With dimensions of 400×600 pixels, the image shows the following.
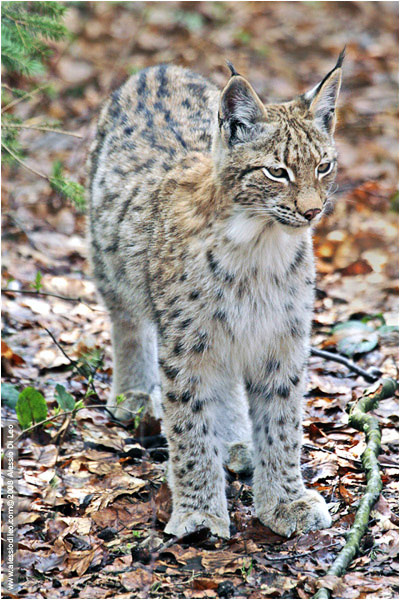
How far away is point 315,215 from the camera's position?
3.92m

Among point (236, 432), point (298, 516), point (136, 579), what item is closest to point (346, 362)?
point (236, 432)

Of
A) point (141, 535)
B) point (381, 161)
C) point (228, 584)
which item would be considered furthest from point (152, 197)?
point (381, 161)

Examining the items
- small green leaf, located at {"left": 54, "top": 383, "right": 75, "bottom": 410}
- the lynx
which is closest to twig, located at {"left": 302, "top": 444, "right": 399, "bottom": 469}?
the lynx

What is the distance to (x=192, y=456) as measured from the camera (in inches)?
172

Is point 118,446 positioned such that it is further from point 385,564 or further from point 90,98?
point 90,98

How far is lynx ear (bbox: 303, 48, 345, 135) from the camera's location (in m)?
4.21

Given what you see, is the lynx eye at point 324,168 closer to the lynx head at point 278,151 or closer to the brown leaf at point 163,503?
the lynx head at point 278,151

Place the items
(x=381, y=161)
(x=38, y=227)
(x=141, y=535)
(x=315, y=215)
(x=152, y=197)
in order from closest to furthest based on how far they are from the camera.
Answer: (x=315, y=215), (x=141, y=535), (x=152, y=197), (x=38, y=227), (x=381, y=161)

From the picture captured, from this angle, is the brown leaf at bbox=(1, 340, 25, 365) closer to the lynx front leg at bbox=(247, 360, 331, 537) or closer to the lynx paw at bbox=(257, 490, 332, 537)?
the lynx front leg at bbox=(247, 360, 331, 537)

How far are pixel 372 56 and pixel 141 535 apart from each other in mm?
9628

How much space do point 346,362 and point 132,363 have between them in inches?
63.2

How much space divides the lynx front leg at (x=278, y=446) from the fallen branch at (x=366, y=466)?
288 mm

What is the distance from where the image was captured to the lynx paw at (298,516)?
4.27 meters

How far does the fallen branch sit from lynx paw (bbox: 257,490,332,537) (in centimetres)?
24
